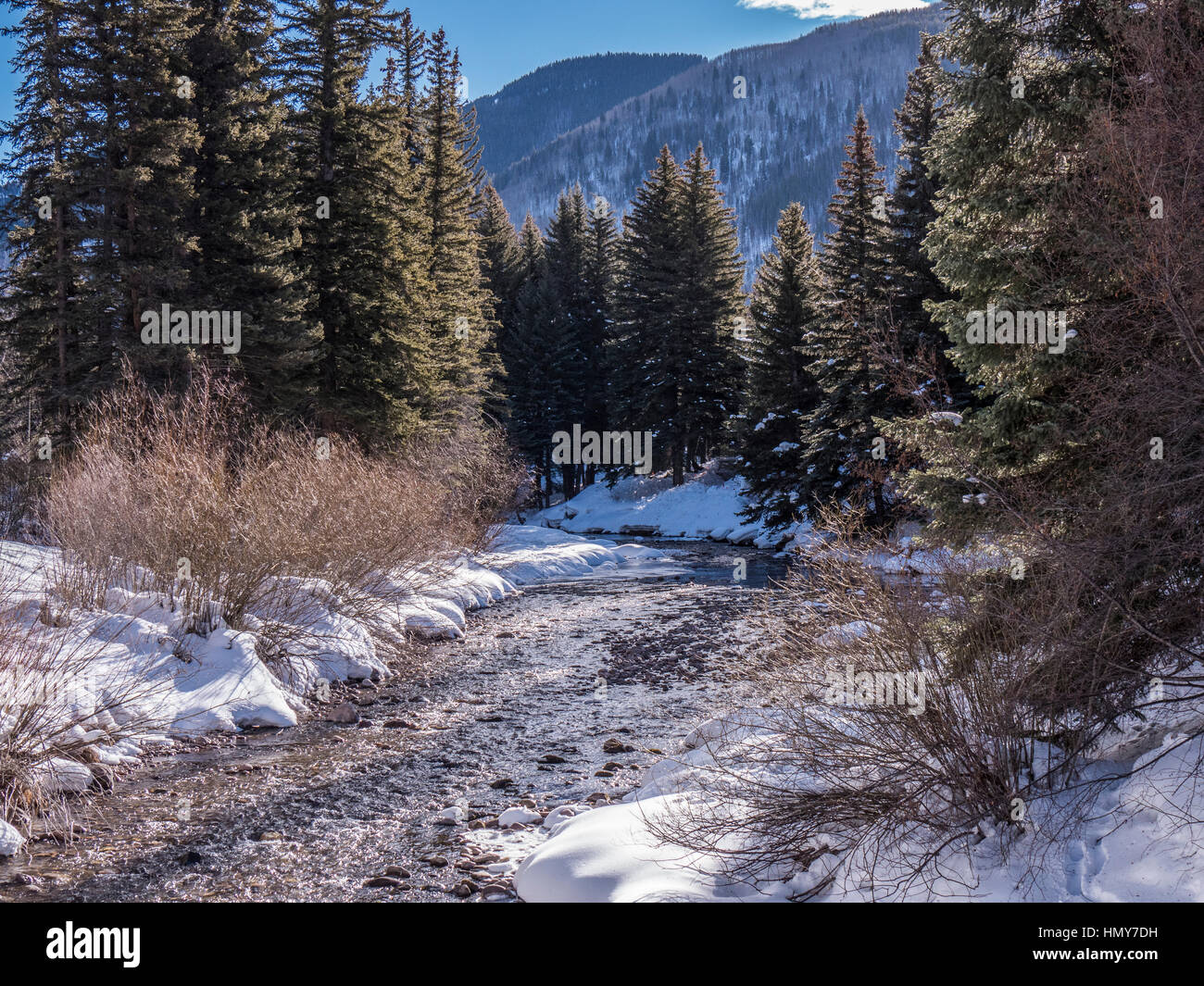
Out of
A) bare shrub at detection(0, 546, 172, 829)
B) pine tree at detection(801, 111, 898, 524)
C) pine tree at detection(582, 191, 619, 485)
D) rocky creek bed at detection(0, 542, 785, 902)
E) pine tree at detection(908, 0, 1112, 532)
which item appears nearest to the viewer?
rocky creek bed at detection(0, 542, 785, 902)

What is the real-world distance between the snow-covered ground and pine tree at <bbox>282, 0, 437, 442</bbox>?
1088 centimetres

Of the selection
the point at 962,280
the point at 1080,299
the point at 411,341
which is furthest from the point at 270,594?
the point at 411,341

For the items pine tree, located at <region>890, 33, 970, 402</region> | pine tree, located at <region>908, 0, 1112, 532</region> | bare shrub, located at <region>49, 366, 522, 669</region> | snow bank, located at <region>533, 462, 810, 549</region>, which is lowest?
snow bank, located at <region>533, 462, 810, 549</region>

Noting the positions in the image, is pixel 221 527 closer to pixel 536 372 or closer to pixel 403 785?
pixel 403 785

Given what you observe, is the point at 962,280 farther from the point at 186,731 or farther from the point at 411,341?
the point at 411,341

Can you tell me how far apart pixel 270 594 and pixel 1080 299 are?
9970 mm

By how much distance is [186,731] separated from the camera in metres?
8.68

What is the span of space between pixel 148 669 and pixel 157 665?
0.19 meters

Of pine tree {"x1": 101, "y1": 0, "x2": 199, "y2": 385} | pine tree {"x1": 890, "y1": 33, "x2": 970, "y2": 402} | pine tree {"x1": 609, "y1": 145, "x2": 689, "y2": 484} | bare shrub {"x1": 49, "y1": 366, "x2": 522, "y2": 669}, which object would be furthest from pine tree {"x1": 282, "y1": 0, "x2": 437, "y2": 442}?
pine tree {"x1": 609, "y1": 145, "x2": 689, "y2": 484}

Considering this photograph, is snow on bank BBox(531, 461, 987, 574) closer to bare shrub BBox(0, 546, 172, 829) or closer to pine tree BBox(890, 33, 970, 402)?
pine tree BBox(890, 33, 970, 402)

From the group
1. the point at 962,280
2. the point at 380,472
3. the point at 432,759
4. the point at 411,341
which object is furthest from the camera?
the point at 411,341

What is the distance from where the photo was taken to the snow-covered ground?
7312 mm

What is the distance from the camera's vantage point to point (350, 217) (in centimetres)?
2361

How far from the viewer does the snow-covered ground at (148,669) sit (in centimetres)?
731
